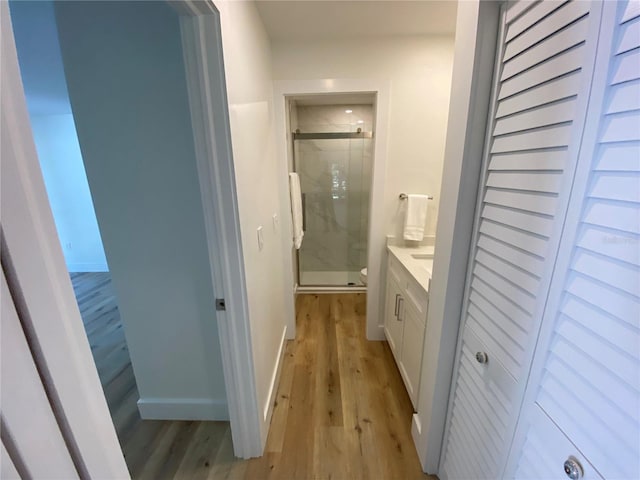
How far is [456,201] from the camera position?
100 cm

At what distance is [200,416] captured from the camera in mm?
1657

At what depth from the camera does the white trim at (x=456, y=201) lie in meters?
0.89

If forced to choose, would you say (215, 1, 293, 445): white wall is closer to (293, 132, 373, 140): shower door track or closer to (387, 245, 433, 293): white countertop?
(387, 245, 433, 293): white countertop

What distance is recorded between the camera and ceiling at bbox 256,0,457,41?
59.7 inches

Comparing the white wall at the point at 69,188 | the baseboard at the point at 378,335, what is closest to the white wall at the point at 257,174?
the baseboard at the point at 378,335

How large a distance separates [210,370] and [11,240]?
4.97 feet

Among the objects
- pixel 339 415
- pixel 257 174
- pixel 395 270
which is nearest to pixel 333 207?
pixel 395 270

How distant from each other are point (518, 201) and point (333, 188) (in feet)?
9.14

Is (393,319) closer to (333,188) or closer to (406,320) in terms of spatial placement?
(406,320)

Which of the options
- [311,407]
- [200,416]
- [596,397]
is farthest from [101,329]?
[596,397]

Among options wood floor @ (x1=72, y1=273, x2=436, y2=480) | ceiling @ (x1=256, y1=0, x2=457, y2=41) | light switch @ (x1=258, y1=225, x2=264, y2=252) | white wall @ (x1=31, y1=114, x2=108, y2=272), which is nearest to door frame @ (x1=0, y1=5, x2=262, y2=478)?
light switch @ (x1=258, y1=225, x2=264, y2=252)

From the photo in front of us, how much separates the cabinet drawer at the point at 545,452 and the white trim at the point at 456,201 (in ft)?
1.39

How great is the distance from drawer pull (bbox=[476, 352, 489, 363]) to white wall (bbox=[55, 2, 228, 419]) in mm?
1297

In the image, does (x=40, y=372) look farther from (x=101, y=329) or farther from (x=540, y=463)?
(x=101, y=329)
